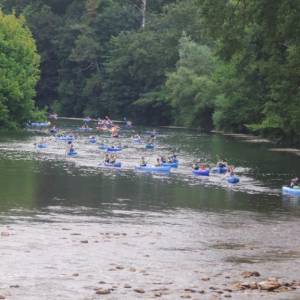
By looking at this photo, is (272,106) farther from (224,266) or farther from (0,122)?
(224,266)

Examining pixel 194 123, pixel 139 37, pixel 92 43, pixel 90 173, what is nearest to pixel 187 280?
pixel 90 173

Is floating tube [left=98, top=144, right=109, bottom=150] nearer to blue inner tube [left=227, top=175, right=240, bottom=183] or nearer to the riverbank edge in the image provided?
the riverbank edge

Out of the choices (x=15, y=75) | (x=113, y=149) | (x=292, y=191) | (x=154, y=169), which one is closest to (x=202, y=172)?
(x=154, y=169)

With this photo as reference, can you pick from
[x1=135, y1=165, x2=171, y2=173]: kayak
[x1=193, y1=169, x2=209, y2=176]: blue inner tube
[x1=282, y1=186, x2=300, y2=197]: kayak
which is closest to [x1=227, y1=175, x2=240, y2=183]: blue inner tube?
[x1=193, y1=169, x2=209, y2=176]: blue inner tube

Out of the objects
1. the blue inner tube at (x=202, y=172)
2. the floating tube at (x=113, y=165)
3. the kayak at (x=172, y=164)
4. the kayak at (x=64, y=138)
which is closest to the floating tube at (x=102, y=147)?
the kayak at (x=64, y=138)

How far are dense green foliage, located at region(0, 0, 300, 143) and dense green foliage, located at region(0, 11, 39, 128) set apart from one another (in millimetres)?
20055

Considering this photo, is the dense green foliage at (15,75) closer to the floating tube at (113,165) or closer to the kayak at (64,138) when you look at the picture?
the kayak at (64,138)

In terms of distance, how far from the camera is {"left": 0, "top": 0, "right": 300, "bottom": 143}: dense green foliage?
249 feet

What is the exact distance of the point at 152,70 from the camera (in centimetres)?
12025

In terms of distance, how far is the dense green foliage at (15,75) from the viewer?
88.5 m

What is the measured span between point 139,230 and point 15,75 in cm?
6327

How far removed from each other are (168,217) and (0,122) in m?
56.1

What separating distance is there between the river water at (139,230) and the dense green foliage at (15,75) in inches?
1105

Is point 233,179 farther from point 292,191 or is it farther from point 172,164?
point 172,164
